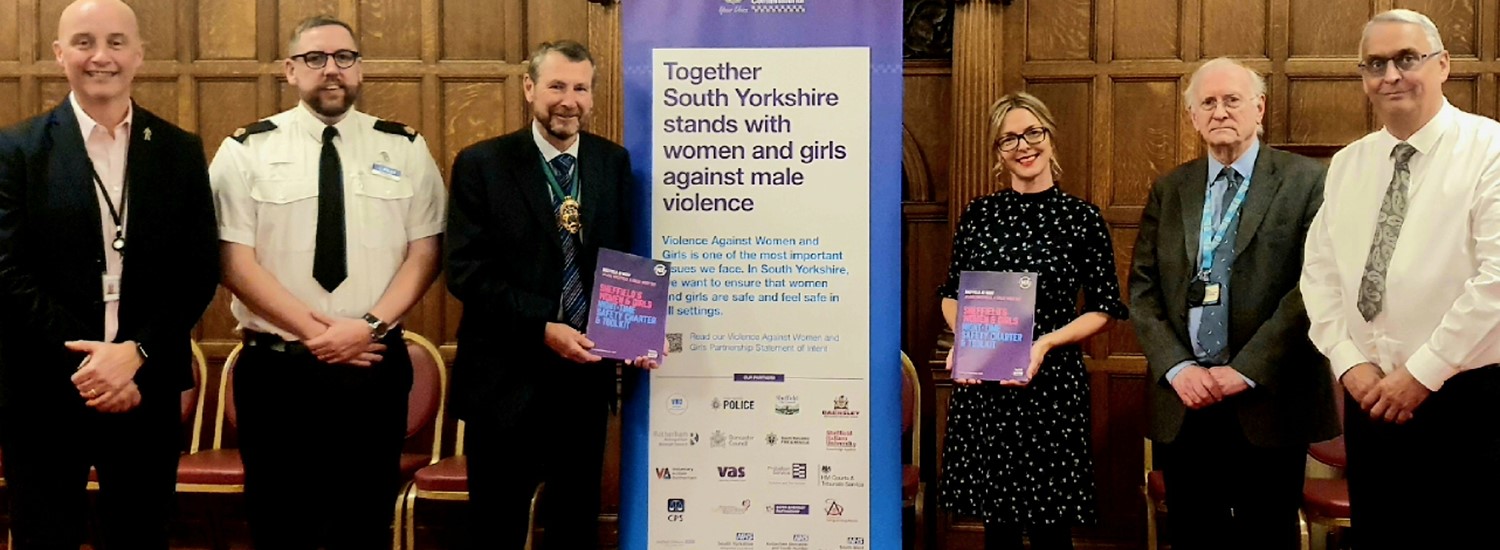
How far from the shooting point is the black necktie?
3004 millimetres

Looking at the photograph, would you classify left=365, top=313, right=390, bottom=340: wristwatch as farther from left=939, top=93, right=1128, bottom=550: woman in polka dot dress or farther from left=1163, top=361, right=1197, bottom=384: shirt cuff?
left=1163, top=361, right=1197, bottom=384: shirt cuff

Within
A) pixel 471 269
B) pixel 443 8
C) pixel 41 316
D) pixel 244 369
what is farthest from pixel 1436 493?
pixel 443 8

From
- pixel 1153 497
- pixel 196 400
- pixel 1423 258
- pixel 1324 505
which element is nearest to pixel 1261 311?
pixel 1423 258

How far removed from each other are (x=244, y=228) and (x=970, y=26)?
2604 millimetres

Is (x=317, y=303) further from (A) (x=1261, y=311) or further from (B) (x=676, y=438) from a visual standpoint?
(A) (x=1261, y=311)

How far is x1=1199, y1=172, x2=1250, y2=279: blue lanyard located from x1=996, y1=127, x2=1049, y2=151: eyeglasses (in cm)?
→ 46

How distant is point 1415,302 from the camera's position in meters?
2.62

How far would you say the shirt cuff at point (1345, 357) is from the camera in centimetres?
274

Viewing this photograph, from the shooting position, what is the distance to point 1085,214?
10.2 ft

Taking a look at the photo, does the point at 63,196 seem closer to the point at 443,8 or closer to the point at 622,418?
the point at 622,418

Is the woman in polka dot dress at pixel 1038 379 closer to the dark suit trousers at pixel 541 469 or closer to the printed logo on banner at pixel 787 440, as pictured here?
the printed logo on banner at pixel 787 440

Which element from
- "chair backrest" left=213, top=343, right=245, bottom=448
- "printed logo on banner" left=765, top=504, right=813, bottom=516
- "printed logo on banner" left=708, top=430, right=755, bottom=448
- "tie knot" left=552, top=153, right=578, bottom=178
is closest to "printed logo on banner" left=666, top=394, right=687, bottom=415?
"printed logo on banner" left=708, top=430, right=755, bottom=448

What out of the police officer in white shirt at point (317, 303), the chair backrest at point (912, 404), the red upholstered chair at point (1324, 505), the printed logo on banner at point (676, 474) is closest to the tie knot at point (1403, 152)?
the red upholstered chair at point (1324, 505)

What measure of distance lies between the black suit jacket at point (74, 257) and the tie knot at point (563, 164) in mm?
876
